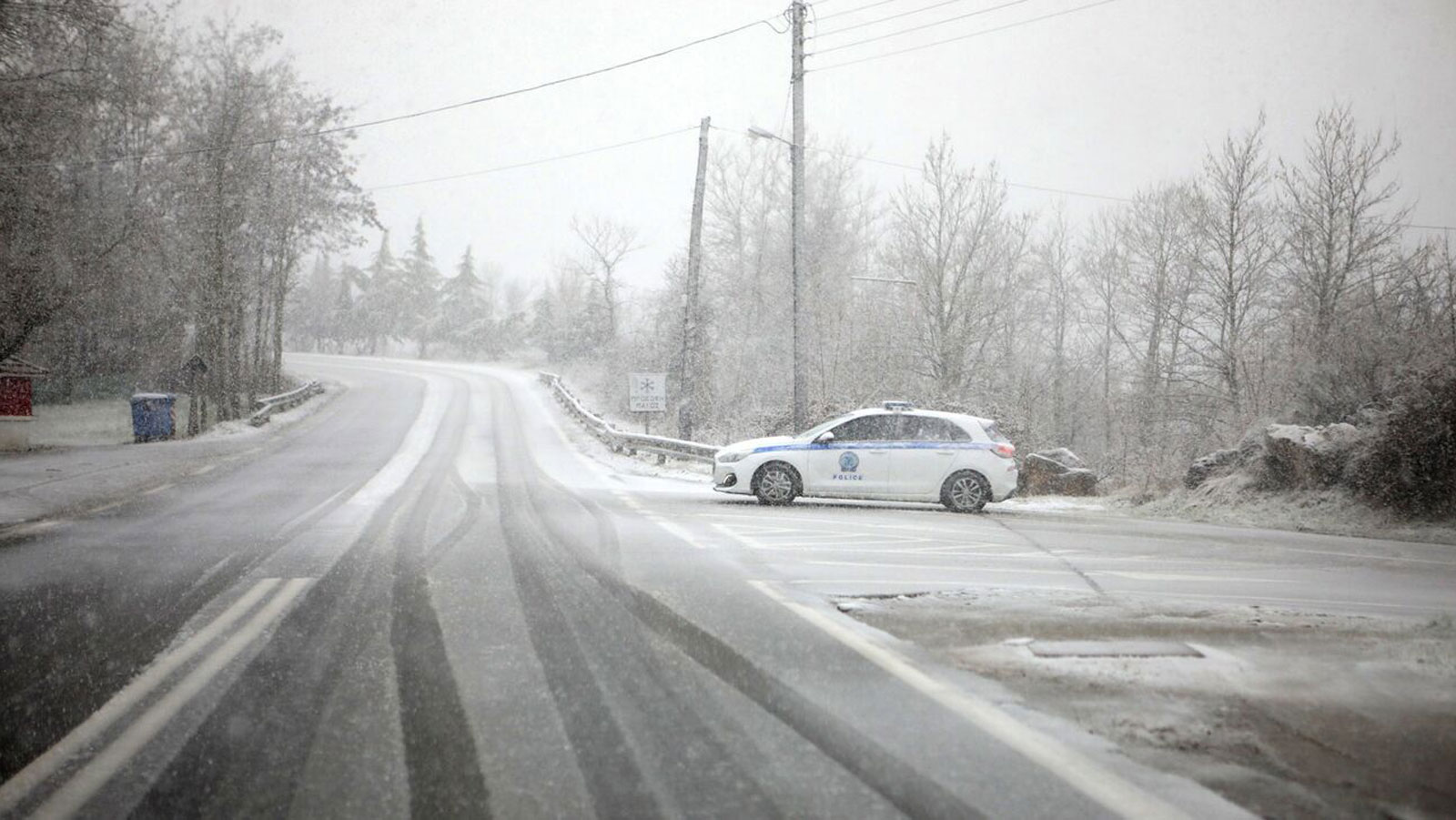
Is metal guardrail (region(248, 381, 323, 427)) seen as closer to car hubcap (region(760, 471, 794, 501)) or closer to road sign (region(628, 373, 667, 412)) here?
road sign (region(628, 373, 667, 412))

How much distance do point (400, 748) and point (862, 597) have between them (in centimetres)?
389

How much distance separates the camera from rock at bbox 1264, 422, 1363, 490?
1323 centimetres

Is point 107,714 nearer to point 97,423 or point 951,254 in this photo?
point 951,254

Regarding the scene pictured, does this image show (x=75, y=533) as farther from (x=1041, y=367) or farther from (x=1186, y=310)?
(x=1041, y=367)

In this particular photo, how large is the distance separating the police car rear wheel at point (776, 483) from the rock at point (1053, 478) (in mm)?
7036

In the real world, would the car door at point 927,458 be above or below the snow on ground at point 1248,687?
above

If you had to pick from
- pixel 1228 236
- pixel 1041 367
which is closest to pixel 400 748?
pixel 1228 236

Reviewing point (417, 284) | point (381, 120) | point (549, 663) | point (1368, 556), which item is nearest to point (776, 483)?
point (1368, 556)

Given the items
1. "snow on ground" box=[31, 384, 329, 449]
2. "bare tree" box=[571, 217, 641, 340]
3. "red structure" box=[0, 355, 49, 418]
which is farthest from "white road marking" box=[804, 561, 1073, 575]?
"bare tree" box=[571, 217, 641, 340]

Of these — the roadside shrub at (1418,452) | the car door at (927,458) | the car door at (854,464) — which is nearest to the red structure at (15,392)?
the car door at (854,464)

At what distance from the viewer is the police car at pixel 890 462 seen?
13547mm

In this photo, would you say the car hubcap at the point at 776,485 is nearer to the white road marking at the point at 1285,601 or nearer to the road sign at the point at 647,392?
the white road marking at the point at 1285,601

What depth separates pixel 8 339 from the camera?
2741 cm

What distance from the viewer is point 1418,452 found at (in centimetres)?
1201
